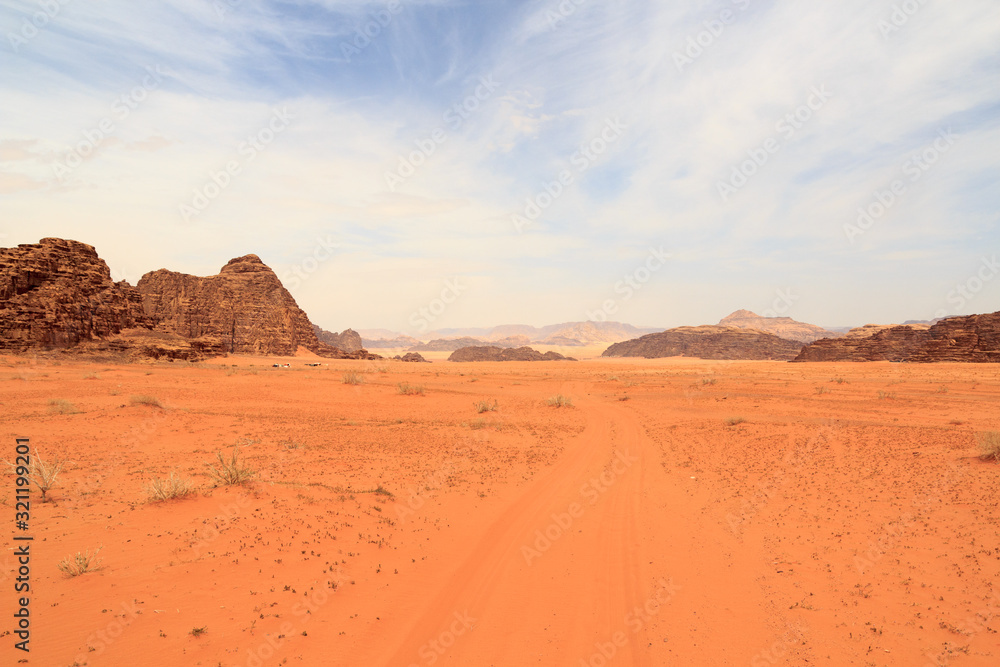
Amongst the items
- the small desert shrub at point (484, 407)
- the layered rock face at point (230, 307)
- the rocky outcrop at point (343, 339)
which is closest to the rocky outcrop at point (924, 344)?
the small desert shrub at point (484, 407)

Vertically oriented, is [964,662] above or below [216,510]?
below

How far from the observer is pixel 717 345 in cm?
7906

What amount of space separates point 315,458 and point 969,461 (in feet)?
53.9

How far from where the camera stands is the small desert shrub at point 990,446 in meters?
10.2

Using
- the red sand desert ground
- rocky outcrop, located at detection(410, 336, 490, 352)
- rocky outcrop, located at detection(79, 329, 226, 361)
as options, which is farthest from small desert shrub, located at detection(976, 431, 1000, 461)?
rocky outcrop, located at detection(410, 336, 490, 352)

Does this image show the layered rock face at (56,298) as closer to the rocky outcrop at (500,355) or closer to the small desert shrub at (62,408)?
the small desert shrub at (62,408)

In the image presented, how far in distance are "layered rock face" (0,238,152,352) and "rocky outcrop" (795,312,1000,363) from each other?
7338 centimetres

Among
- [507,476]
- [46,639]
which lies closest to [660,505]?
[507,476]

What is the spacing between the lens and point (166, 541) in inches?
241

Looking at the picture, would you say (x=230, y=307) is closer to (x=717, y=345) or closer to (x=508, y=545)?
(x=508, y=545)

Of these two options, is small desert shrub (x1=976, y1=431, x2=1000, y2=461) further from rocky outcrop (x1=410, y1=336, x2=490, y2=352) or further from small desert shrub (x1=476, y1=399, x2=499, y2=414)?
rocky outcrop (x1=410, y1=336, x2=490, y2=352)

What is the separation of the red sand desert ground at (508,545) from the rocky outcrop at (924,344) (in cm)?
3694

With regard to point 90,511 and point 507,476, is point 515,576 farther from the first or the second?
point 90,511

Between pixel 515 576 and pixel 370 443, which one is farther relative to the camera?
pixel 370 443
